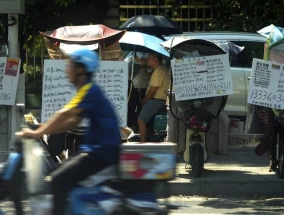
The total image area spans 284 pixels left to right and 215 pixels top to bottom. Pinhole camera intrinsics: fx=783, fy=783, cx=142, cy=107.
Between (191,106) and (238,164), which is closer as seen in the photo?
(191,106)

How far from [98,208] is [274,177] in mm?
4600

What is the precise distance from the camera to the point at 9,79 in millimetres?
10109

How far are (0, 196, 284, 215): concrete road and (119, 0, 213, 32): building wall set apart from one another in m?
9.21

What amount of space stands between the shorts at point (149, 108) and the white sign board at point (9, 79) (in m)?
1.74

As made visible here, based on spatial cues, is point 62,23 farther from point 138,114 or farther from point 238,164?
point 238,164

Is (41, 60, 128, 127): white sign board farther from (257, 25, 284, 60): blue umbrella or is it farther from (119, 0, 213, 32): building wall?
(119, 0, 213, 32): building wall

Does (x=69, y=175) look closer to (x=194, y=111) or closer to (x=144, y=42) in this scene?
(x=194, y=111)

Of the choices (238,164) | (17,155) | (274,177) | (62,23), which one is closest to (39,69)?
(62,23)

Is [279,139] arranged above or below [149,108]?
below

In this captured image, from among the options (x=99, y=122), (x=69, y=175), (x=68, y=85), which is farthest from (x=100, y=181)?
(x=68, y=85)

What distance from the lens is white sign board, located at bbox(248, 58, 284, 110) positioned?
9.80m

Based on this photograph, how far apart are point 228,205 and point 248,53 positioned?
4992 millimetres

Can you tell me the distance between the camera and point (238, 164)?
36.1ft

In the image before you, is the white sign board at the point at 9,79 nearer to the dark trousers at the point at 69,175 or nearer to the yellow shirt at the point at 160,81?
the yellow shirt at the point at 160,81
